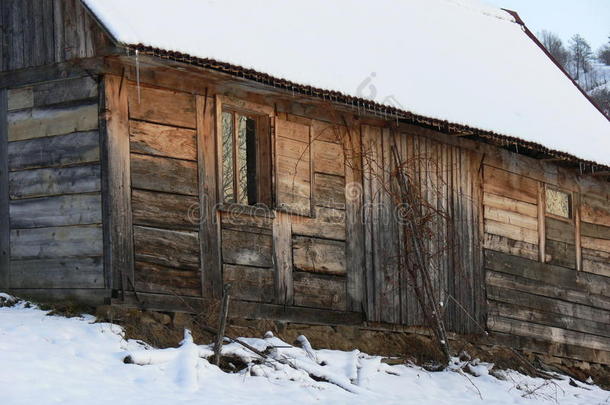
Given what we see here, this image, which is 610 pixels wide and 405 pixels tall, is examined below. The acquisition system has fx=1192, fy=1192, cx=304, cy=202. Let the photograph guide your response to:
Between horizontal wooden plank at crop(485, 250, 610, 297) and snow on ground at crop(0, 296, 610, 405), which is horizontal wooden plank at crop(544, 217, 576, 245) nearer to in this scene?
horizontal wooden plank at crop(485, 250, 610, 297)

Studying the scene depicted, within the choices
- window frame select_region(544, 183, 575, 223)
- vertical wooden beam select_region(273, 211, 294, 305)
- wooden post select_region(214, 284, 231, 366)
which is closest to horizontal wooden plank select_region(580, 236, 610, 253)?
window frame select_region(544, 183, 575, 223)

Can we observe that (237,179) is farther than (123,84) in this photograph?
Yes

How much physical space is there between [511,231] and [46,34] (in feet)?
23.2

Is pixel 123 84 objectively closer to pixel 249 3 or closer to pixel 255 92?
pixel 255 92

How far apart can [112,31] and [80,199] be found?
1771mm

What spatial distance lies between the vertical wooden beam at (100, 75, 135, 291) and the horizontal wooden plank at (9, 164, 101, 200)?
0.17m

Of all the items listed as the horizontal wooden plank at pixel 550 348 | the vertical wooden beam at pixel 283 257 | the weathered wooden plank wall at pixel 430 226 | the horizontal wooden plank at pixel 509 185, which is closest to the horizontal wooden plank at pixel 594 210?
the horizontal wooden plank at pixel 509 185

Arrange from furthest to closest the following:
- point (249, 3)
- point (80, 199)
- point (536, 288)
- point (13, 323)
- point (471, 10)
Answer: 1. point (471, 10)
2. point (536, 288)
3. point (249, 3)
4. point (80, 199)
5. point (13, 323)

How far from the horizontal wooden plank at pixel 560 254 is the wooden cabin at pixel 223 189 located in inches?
20.5

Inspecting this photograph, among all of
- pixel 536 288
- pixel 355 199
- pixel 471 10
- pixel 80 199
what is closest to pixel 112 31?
pixel 80 199

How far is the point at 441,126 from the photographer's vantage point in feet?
47.0

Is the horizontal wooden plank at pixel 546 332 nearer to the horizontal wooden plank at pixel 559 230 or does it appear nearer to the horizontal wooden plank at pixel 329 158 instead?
the horizontal wooden plank at pixel 559 230

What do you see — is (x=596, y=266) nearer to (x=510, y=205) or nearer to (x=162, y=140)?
(x=510, y=205)

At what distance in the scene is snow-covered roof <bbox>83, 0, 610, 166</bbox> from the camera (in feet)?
39.6
